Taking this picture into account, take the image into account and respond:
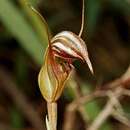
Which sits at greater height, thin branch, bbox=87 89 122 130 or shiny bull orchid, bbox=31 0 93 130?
shiny bull orchid, bbox=31 0 93 130

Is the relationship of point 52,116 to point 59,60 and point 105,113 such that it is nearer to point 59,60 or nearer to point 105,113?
point 59,60

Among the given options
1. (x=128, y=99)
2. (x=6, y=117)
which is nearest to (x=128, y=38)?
(x=128, y=99)

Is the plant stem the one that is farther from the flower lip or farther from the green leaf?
the green leaf

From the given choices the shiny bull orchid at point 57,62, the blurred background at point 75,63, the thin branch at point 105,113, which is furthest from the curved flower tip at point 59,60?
the blurred background at point 75,63

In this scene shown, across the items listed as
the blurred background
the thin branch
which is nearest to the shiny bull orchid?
the thin branch

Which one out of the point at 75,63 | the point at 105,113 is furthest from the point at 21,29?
the point at 75,63

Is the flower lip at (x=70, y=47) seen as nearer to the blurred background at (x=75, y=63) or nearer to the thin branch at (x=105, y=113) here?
the thin branch at (x=105, y=113)
